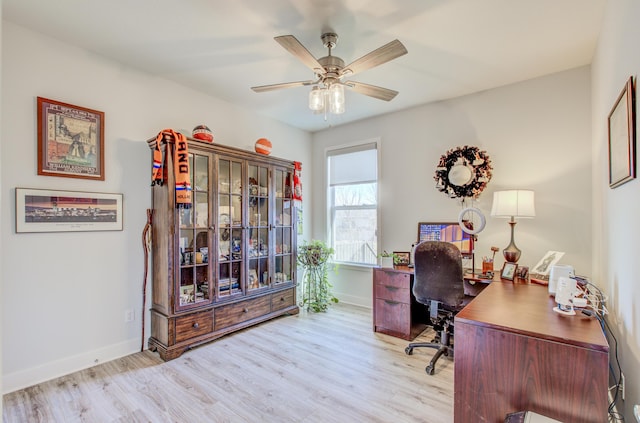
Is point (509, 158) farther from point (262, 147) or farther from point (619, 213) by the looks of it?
point (262, 147)

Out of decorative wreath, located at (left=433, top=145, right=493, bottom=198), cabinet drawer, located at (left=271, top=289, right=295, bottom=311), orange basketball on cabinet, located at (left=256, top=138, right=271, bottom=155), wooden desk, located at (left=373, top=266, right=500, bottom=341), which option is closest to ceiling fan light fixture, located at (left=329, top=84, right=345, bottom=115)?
orange basketball on cabinet, located at (left=256, top=138, right=271, bottom=155)

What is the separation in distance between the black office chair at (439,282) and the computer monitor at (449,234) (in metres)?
0.86

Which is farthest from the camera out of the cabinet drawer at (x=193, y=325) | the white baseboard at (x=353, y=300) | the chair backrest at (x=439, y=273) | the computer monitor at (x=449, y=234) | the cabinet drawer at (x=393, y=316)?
the white baseboard at (x=353, y=300)

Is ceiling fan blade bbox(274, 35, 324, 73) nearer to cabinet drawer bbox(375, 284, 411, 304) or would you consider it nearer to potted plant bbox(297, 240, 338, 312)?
cabinet drawer bbox(375, 284, 411, 304)

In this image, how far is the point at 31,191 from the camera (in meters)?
2.29

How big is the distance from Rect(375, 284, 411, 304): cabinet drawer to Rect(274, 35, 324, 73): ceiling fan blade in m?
2.21

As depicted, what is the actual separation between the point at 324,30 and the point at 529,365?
241 cm

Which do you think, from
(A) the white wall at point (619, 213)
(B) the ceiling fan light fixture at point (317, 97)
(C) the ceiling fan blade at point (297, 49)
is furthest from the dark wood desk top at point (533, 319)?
(C) the ceiling fan blade at point (297, 49)

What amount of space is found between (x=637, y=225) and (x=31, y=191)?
3.79 m

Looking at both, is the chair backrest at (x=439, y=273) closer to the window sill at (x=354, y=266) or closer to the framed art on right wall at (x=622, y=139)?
the framed art on right wall at (x=622, y=139)

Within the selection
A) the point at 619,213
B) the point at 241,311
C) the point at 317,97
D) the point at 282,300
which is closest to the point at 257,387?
the point at 241,311

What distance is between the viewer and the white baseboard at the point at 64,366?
7.25 feet

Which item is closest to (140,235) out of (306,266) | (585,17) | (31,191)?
(31,191)

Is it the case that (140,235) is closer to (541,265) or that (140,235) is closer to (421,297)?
(421,297)
